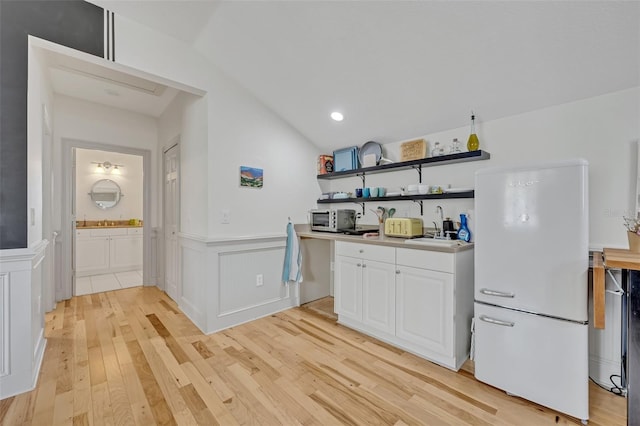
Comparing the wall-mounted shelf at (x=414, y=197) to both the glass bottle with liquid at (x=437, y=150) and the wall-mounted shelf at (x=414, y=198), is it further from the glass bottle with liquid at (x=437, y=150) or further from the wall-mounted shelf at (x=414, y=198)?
the glass bottle with liquid at (x=437, y=150)

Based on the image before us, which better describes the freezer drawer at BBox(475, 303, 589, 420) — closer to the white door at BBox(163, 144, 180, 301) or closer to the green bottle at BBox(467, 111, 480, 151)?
the green bottle at BBox(467, 111, 480, 151)

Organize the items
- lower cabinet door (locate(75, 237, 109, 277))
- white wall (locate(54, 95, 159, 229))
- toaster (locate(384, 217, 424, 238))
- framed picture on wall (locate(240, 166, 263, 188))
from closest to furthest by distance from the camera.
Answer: toaster (locate(384, 217, 424, 238))
framed picture on wall (locate(240, 166, 263, 188))
white wall (locate(54, 95, 159, 229))
lower cabinet door (locate(75, 237, 109, 277))

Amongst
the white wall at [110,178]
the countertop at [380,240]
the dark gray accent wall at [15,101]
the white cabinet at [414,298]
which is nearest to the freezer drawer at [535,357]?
the white cabinet at [414,298]

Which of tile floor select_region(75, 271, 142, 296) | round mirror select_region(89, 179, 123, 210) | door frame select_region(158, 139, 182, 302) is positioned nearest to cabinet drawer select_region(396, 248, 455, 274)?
door frame select_region(158, 139, 182, 302)

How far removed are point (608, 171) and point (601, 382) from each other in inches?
57.0

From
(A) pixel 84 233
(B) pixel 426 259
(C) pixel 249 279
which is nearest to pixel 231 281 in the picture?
(C) pixel 249 279

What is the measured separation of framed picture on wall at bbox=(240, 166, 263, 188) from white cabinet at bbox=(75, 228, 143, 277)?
387 cm

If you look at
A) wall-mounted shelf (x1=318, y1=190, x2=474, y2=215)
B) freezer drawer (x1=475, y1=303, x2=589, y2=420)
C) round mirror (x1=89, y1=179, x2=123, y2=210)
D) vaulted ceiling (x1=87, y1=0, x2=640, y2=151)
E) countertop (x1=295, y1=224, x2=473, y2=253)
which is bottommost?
freezer drawer (x1=475, y1=303, x2=589, y2=420)

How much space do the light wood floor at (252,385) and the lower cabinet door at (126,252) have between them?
270 cm

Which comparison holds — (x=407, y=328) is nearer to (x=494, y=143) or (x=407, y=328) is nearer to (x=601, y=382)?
(x=601, y=382)

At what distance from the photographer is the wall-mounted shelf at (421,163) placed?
236 cm

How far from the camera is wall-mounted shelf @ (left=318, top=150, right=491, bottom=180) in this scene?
2.36 metres

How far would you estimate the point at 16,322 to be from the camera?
5.91 feet

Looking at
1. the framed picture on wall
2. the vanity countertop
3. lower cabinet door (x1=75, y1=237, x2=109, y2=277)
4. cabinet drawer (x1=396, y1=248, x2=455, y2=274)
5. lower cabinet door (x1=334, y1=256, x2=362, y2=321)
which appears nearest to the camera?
cabinet drawer (x1=396, y1=248, x2=455, y2=274)
